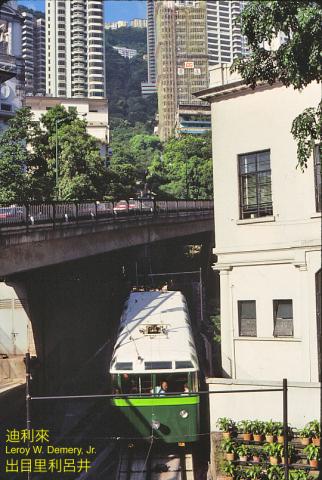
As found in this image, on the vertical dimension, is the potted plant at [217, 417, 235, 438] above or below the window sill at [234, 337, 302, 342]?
below

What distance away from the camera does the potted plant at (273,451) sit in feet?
49.6

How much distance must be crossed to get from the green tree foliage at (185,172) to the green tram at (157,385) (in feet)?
203

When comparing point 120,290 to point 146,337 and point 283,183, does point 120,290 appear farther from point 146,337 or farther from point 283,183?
point 283,183

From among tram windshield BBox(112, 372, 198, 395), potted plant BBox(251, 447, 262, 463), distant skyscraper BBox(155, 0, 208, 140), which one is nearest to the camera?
potted plant BBox(251, 447, 262, 463)

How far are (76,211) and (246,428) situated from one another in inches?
762

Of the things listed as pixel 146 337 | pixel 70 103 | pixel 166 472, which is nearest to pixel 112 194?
pixel 146 337

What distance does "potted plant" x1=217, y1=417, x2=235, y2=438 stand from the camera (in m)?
16.4

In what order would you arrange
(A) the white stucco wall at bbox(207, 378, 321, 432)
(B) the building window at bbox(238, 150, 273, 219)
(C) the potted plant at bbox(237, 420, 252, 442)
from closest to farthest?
(C) the potted plant at bbox(237, 420, 252, 442), (A) the white stucco wall at bbox(207, 378, 321, 432), (B) the building window at bbox(238, 150, 273, 219)

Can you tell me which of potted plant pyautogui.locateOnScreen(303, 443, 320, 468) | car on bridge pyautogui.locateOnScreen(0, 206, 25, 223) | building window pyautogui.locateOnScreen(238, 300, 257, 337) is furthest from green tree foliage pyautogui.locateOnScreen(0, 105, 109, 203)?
potted plant pyautogui.locateOnScreen(303, 443, 320, 468)

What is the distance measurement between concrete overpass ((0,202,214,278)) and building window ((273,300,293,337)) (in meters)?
12.9

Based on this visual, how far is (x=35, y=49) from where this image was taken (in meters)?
186

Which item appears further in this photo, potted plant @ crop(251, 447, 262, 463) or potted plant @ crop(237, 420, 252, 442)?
potted plant @ crop(237, 420, 252, 442)

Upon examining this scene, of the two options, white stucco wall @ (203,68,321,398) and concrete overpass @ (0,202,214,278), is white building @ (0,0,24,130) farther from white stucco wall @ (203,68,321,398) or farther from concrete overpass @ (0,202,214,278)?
white stucco wall @ (203,68,321,398)

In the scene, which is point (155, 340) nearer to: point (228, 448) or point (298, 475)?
point (228, 448)
